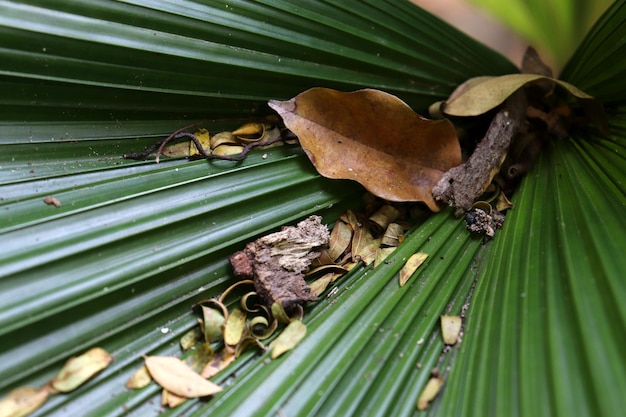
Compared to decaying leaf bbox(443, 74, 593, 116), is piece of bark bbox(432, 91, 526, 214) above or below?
below

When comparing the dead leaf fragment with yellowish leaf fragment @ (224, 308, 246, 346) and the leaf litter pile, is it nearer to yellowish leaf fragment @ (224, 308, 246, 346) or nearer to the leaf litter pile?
the leaf litter pile

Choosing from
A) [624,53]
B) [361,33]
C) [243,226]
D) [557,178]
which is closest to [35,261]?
[243,226]

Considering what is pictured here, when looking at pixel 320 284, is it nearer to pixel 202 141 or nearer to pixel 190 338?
pixel 190 338

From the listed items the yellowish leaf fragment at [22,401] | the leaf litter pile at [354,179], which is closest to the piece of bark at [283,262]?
the leaf litter pile at [354,179]

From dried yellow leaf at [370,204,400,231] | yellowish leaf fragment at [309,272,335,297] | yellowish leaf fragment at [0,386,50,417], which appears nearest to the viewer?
yellowish leaf fragment at [0,386,50,417]

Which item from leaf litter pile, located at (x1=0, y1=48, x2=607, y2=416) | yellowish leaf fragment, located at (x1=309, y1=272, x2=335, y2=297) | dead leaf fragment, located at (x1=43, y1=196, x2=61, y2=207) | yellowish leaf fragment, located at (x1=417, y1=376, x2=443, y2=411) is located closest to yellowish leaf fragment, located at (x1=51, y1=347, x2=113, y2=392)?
leaf litter pile, located at (x1=0, y1=48, x2=607, y2=416)
